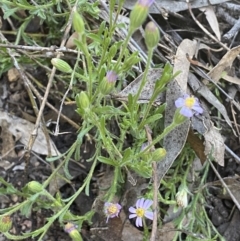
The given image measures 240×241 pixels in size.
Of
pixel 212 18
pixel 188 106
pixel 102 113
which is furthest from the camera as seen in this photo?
pixel 212 18

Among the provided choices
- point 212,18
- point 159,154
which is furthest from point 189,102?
point 212,18

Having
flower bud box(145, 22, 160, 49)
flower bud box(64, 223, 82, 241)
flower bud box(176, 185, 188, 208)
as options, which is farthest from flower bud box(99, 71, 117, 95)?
flower bud box(176, 185, 188, 208)

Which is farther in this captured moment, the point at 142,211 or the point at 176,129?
the point at 176,129

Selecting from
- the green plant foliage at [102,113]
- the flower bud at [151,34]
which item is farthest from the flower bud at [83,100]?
the flower bud at [151,34]

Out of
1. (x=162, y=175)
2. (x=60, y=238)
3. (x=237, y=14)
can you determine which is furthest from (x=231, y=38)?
(x=60, y=238)

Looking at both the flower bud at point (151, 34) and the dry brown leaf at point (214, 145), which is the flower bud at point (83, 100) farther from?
the dry brown leaf at point (214, 145)

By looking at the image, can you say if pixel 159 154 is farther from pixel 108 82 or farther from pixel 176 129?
pixel 176 129

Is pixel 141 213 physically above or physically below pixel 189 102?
below

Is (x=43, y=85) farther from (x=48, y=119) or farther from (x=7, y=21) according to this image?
(x=7, y=21)
